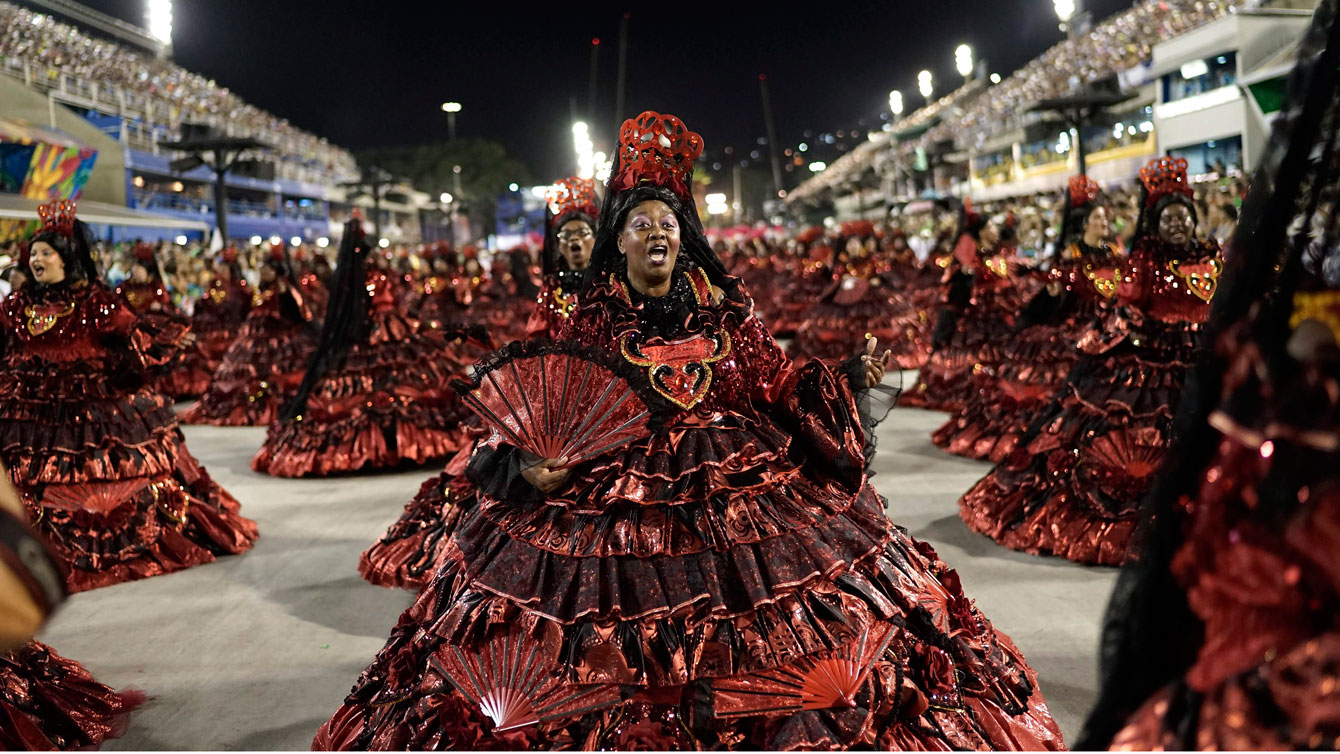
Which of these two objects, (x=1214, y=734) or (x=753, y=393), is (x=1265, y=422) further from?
(x=753, y=393)

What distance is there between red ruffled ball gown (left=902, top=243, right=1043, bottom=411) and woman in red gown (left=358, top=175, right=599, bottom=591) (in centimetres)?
516

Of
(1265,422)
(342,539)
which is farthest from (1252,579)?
(342,539)

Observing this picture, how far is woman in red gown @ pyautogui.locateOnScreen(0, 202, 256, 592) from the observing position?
5824 mm

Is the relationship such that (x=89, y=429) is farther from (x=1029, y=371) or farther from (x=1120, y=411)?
(x=1029, y=371)

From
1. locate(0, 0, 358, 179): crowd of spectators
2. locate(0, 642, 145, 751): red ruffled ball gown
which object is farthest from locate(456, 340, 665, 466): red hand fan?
locate(0, 0, 358, 179): crowd of spectators

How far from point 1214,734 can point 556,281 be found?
4.97 m

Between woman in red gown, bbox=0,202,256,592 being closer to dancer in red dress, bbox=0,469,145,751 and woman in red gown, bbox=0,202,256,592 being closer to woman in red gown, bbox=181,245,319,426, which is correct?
dancer in red dress, bbox=0,469,145,751

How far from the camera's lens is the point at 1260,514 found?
1.18 meters

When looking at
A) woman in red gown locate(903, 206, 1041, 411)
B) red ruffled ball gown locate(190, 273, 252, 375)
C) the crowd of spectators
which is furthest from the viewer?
the crowd of spectators

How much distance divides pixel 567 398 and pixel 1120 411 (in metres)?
3.99

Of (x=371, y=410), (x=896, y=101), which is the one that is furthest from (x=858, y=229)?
(x=896, y=101)

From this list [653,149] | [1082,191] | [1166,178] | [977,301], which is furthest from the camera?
[977,301]

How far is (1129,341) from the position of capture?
576 cm

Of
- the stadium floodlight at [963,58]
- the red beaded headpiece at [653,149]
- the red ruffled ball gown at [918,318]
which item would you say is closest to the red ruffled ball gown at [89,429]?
the red beaded headpiece at [653,149]
